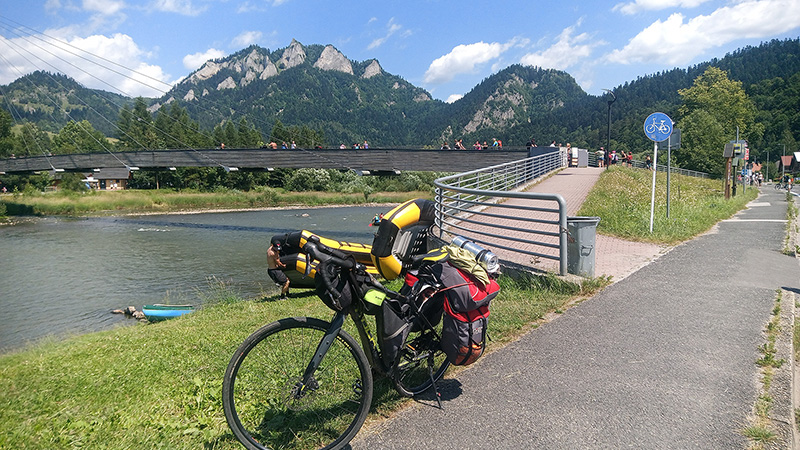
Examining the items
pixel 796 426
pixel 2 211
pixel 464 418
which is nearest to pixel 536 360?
pixel 464 418

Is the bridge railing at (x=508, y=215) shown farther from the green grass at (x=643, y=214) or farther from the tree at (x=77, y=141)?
the tree at (x=77, y=141)

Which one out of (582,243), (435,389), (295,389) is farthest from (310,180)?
(295,389)

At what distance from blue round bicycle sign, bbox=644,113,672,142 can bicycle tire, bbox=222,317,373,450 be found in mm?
11128

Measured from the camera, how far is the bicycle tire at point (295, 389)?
2820 millimetres

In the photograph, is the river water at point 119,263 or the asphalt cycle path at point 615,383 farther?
the river water at point 119,263

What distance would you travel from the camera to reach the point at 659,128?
464 inches

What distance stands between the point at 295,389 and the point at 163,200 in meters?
64.2

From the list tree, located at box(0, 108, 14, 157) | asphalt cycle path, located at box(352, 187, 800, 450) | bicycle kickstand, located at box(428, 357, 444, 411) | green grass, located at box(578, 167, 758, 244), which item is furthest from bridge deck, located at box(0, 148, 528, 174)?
tree, located at box(0, 108, 14, 157)

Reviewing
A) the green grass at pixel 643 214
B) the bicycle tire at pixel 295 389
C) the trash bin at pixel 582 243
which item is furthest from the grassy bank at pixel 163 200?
the bicycle tire at pixel 295 389

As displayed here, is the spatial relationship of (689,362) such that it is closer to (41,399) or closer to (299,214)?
(41,399)

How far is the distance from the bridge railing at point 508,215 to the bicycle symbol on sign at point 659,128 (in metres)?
3.07

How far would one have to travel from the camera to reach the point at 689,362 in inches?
165

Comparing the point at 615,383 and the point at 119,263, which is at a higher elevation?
the point at 615,383

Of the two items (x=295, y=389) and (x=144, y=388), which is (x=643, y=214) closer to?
(x=295, y=389)
